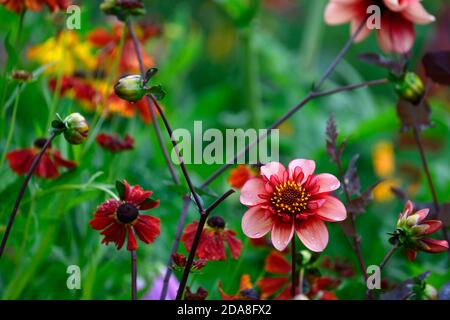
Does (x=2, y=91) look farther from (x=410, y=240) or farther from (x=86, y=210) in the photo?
(x=410, y=240)

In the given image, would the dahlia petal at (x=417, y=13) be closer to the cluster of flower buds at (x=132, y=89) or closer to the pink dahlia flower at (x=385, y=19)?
the pink dahlia flower at (x=385, y=19)

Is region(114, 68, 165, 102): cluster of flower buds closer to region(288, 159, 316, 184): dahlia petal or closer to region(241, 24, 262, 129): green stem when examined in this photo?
region(288, 159, 316, 184): dahlia petal

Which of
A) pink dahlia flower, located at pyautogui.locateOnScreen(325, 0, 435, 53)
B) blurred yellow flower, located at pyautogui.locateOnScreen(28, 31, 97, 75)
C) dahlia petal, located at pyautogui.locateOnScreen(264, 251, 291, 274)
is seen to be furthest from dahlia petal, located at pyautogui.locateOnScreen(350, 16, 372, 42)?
blurred yellow flower, located at pyautogui.locateOnScreen(28, 31, 97, 75)

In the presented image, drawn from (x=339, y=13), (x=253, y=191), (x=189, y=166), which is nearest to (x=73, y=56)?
(x=189, y=166)

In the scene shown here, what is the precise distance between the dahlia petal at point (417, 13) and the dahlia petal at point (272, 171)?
0.20 metres

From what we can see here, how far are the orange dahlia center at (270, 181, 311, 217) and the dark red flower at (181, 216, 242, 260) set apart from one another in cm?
7

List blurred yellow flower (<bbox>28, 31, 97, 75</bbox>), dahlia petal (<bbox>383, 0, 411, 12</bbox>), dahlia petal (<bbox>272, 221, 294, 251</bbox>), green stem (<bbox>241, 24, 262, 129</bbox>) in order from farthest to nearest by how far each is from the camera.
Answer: green stem (<bbox>241, 24, 262, 129</bbox>)
blurred yellow flower (<bbox>28, 31, 97, 75</bbox>)
dahlia petal (<bbox>383, 0, 411, 12</bbox>)
dahlia petal (<bbox>272, 221, 294, 251</bbox>)

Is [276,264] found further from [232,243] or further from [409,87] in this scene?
[409,87]

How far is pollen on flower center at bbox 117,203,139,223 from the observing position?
1.66 feet

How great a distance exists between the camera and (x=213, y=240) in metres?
0.56
